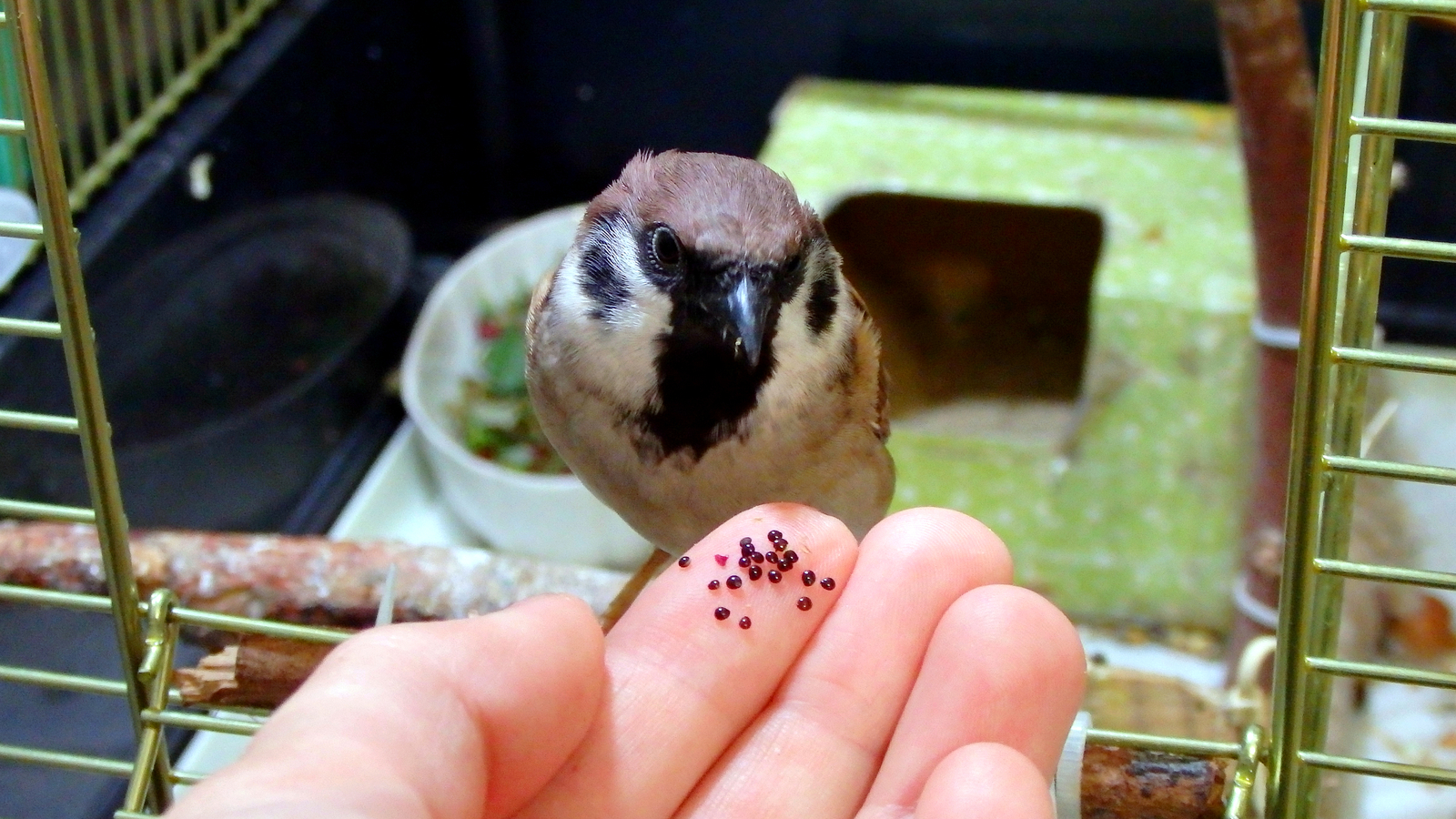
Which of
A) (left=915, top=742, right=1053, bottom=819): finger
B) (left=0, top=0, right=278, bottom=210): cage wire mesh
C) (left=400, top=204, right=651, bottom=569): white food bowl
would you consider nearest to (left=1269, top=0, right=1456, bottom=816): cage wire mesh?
(left=915, top=742, right=1053, bottom=819): finger

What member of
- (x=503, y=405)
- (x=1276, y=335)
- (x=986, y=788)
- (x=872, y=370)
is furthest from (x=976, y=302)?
(x=986, y=788)

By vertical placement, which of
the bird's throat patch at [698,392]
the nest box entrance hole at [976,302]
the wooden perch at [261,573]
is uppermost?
the bird's throat patch at [698,392]

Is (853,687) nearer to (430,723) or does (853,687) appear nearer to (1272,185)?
(430,723)

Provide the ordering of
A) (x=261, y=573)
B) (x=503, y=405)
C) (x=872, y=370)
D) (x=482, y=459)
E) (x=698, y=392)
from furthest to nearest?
(x=503, y=405), (x=482, y=459), (x=261, y=573), (x=872, y=370), (x=698, y=392)

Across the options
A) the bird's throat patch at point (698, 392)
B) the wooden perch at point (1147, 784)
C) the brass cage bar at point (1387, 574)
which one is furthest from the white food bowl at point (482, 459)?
the brass cage bar at point (1387, 574)

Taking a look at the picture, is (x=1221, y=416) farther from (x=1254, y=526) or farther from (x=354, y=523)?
(x=354, y=523)

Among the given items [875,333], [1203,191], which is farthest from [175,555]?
[1203,191]

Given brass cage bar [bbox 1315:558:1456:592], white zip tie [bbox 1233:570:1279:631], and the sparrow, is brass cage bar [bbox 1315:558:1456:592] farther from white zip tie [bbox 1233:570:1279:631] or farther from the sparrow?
white zip tie [bbox 1233:570:1279:631]

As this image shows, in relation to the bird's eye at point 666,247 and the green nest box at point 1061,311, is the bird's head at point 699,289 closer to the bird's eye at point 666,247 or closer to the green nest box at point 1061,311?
the bird's eye at point 666,247
